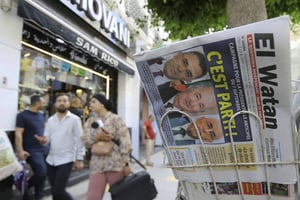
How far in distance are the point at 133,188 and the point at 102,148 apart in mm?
582

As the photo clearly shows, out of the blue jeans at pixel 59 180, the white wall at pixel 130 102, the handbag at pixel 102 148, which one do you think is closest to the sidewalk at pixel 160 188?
the blue jeans at pixel 59 180

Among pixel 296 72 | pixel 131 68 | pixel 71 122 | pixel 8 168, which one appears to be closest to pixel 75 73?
pixel 131 68

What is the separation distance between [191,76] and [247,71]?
169 mm

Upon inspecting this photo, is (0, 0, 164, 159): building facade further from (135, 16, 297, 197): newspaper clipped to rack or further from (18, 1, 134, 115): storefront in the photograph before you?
(135, 16, 297, 197): newspaper clipped to rack

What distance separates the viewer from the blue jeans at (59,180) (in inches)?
160

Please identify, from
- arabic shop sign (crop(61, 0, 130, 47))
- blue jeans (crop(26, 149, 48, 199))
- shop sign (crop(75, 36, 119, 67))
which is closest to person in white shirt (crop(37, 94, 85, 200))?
blue jeans (crop(26, 149, 48, 199))

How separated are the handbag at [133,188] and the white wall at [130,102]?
627 centimetres

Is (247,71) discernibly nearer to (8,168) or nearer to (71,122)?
(8,168)

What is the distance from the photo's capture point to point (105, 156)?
3.55 metres

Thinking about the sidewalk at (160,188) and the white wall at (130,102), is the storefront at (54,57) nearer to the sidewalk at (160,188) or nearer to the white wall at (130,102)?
the white wall at (130,102)

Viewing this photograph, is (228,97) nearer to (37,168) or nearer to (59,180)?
(59,180)

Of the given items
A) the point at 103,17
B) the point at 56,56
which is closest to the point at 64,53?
the point at 56,56

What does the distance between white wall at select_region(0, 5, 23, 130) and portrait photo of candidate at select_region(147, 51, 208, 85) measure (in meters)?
4.09

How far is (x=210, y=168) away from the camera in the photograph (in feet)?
3.57
